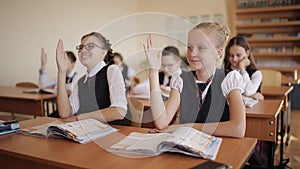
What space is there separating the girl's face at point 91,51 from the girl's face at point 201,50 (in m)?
0.57

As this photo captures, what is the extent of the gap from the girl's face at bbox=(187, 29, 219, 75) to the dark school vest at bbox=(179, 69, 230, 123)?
3.5 inches

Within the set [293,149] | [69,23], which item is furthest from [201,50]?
[69,23]

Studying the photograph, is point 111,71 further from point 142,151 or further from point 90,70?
point 142,151

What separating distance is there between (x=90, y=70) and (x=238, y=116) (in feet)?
3.01

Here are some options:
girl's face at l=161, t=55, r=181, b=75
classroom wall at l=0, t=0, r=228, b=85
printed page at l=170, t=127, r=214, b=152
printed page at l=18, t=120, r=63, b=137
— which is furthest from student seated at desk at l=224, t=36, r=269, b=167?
printed page at l=18, t=120, r=63, b=137

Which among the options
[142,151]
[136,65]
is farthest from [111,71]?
[136,65]

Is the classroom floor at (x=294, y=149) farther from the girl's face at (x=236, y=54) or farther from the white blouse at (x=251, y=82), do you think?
the girl's face at (x=236, y=54)

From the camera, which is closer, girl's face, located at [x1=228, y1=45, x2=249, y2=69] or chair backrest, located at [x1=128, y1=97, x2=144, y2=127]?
chair backrest, located at [x1=128, y1=97, x2=144, y2=127]

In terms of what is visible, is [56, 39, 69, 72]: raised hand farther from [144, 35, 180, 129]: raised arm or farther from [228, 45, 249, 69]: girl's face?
[228, 45, 249, 69]: girl's face

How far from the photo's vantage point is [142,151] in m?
1.05

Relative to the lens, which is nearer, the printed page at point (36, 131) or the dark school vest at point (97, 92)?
the printed page at point (36, 131)

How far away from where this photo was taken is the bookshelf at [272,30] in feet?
17.3

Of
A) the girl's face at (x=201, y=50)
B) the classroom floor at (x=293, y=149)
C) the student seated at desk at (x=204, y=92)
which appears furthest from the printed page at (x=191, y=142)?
the classroom floor at (x=293, y=149)

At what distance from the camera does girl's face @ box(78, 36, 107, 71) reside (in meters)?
1.70
